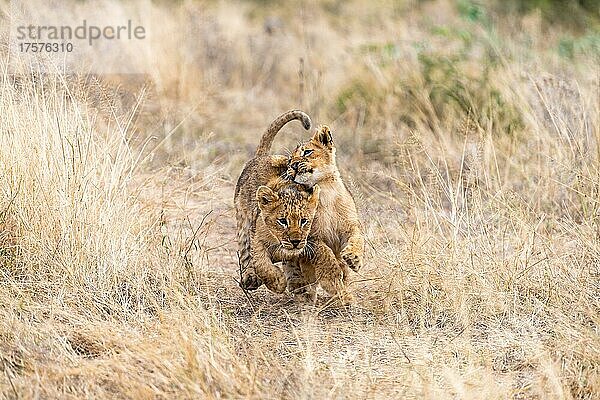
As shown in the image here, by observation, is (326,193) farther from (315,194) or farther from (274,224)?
(274,224)

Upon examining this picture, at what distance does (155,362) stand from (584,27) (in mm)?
10819

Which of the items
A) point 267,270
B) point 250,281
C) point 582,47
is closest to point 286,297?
point 250,281

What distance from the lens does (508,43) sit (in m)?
9.98

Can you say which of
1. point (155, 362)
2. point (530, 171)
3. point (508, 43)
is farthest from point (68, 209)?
point (508, 43)

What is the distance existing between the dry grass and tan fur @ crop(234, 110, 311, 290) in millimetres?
201

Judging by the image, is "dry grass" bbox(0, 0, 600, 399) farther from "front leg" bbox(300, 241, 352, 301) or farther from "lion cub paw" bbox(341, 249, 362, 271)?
"lion cub paw" bbox(341, 249, 362, 271)

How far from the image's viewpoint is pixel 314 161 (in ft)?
19.0

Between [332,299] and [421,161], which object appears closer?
[332,299]

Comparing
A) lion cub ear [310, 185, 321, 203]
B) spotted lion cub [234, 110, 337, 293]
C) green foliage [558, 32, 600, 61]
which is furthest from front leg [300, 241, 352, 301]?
green foliage [558, 32, 600, 61]

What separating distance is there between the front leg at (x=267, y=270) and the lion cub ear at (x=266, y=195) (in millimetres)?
270

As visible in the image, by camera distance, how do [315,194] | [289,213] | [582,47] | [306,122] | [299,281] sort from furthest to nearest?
[582,47]
[306,122]
[299,281]
[315,194]
[289,213]

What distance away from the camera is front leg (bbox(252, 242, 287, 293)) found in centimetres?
568

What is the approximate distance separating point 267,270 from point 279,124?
3.30 feet

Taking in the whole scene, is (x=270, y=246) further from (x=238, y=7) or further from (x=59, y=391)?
(x=238, y=7)
